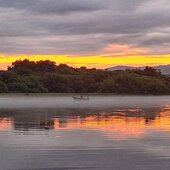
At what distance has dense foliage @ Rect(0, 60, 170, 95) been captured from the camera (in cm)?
11962

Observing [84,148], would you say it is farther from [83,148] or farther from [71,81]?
[71,81]

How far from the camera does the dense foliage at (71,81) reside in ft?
392

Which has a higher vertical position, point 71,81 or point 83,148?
point 71,81

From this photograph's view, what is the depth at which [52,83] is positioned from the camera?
125m

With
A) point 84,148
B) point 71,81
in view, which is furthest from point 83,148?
point 71,81

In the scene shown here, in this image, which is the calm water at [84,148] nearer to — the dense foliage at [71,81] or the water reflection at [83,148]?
the water reflection at [83,148]

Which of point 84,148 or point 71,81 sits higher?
point 71,81

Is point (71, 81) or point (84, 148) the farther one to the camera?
point (71, 81)

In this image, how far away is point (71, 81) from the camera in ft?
427

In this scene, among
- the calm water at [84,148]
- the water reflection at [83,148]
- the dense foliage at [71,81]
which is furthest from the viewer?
the dense foliage at [71,81]

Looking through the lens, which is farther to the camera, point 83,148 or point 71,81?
point 71,81

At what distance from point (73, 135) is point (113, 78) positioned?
385 ft

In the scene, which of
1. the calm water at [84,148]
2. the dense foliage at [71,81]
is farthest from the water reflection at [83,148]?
the dense foliage at [71,81]

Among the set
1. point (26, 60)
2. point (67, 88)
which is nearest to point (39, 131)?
point (67, 88)
